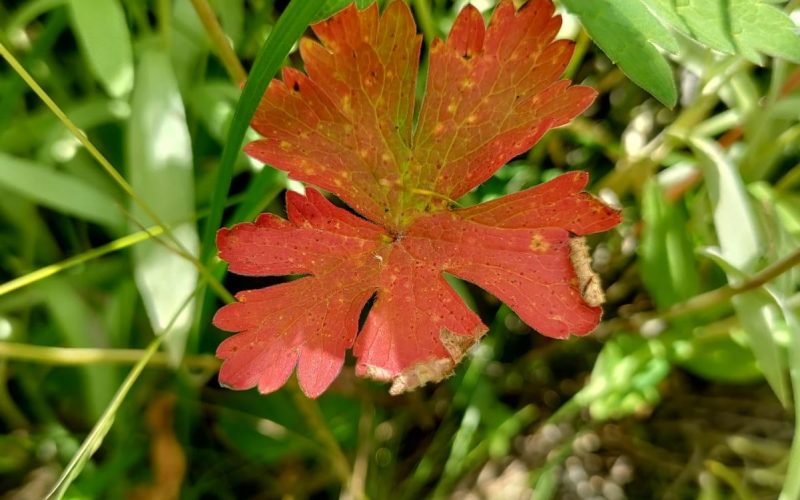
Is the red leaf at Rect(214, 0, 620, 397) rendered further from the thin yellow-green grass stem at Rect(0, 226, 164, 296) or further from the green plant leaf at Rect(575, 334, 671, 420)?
the green plant leaf at Rect(575, 334, 671, 420)

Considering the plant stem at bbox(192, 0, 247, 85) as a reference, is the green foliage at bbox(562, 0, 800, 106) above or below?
below

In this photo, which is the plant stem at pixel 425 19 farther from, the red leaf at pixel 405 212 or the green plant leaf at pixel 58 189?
the green plant leaf at pixel 58 189

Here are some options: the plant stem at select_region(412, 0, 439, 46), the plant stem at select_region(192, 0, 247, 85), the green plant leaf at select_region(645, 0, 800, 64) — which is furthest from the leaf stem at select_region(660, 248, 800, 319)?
the plant stem at select_region(192, 0, 247, 85)

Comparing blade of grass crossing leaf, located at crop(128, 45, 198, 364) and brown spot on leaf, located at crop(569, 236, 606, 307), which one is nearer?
brown spot on leaf, located at crop(569, 236, 606, 307)

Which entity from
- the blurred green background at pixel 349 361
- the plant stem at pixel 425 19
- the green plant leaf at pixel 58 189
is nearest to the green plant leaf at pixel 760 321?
the blurred green background at pixel 349 361

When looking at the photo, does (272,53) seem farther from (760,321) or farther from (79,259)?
(760,321)

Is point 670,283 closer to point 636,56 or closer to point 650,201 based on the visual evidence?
point 650,201

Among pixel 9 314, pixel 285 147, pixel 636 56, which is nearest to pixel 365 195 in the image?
pixel 285 147
